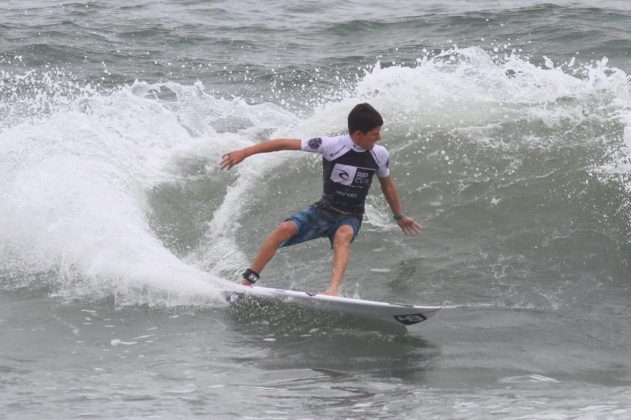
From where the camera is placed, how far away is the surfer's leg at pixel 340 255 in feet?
24.1

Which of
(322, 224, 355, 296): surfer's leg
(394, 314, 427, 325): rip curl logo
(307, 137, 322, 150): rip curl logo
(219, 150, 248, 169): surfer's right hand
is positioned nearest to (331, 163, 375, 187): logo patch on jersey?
(307, 137, 322, 150): rip curl logo

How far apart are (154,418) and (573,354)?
3100 millimetres

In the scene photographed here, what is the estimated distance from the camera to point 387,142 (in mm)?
11219

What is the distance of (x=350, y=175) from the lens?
25.0 ft

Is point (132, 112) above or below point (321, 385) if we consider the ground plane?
above

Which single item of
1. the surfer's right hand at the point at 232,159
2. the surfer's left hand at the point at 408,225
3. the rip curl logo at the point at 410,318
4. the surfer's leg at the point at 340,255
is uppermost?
the surfer's right hand at the point at 232,159

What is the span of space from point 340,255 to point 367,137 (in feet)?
3.06

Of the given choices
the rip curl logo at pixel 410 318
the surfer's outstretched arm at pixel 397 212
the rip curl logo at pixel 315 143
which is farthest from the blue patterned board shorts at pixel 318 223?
the rip curl logo at pixel 410 318

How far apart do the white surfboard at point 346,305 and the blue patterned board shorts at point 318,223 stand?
1.57 feet

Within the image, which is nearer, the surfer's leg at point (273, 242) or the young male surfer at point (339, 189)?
the young male surfer at point (339, 189)

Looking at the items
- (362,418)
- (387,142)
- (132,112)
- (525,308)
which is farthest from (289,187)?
(362,418)

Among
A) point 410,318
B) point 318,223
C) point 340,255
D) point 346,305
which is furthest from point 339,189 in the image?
point 410,318

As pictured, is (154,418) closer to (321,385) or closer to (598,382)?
(321,385)

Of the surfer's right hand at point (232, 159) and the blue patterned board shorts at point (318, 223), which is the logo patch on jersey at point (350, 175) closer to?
the blue patterned board shorts at point (318, 223)
